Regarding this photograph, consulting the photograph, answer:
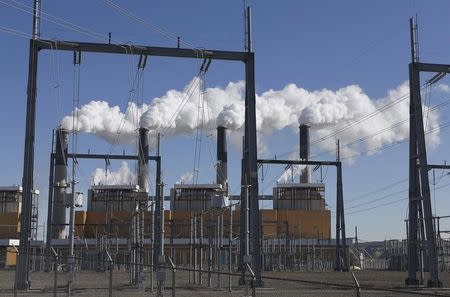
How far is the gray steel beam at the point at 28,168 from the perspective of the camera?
76.8 ft

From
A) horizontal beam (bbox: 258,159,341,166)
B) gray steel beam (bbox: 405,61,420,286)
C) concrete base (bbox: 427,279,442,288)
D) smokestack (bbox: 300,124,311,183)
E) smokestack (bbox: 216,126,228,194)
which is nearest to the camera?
concrete base (bbox: 427,279,442,288)

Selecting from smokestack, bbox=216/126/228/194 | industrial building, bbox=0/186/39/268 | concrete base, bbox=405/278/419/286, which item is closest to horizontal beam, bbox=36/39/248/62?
concrete base, bbox=405/278/419/286

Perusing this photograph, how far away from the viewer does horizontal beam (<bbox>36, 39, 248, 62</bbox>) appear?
24.7m

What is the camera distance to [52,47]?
24.6 m

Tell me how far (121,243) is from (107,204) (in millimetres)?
8970

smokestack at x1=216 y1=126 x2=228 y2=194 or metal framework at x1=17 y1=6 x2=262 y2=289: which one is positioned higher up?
smokestack at x1=216 y1=126 x2=228 y2=194

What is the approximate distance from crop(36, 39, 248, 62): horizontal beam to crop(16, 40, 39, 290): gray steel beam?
787mm

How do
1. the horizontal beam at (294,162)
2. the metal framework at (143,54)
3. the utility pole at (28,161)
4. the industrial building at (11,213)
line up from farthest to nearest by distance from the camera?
1. the industrial building at (11,213)
2. the horizontal beam at (294,162)
3. the metal framework at (143,54)
4. the utility pole at (28,161)

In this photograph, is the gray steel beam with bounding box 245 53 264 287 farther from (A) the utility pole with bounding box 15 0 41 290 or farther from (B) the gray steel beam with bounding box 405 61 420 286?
(A) the utility pole with bounding box 15 0 41 290

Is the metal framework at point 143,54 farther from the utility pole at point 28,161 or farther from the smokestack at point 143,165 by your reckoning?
the smokestack at point 143,165

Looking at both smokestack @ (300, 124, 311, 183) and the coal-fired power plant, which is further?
smokestack @ (300, 124, 311, 183)

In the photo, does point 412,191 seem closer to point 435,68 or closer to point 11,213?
point 435,68

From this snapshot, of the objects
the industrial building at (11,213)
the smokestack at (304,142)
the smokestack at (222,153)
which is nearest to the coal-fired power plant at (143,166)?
the smokestack at (222,153)

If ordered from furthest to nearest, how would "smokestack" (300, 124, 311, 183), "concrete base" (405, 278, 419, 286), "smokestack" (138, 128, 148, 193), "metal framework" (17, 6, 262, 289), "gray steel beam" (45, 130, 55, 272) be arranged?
"smokestack" (300, 124, 311, 183) → "smokestack" (138, 128, 148, 193) → "gray steel beam" (45, 130, 55, 272) → "concrete base" (405, 278, 419, 286) → "metal framework" (17, 6, 262, 289)
